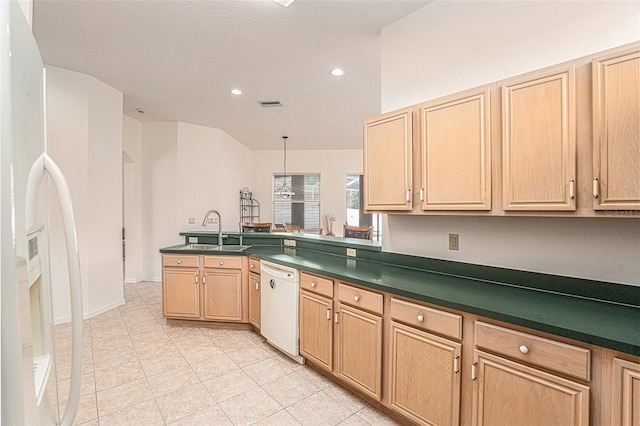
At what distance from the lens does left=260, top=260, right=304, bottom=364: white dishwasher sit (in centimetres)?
263

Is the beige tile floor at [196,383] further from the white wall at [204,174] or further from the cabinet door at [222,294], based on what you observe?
the white wall at [204,174]

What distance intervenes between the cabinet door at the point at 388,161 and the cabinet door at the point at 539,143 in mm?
606

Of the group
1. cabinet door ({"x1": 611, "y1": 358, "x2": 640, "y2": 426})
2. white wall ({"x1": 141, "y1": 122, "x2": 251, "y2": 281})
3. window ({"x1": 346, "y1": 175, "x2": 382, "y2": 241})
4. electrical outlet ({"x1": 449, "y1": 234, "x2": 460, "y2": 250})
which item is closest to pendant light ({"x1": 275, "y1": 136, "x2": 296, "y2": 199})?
window ({"x1": 346, "y1": 175, "x2": 382, "y2": 241})

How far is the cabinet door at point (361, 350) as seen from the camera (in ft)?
6.43

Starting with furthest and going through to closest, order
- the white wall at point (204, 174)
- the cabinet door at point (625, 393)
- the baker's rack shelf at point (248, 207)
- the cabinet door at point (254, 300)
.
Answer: the baker's rack shelf at point (248, 207) < the white wall at point (204, 174) < the cabinet door at point (254, 300) < the cabinet door at point (625, 393)

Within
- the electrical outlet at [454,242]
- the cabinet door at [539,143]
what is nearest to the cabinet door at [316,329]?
the electrical outlet at [454,242]

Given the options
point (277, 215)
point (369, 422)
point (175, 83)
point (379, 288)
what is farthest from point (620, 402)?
point (277, 215)

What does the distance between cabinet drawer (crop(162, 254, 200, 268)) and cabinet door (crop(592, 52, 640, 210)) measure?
338 cm

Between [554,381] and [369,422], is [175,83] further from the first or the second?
[554,381]

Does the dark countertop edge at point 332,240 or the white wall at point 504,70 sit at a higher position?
the white wall at point 504,70

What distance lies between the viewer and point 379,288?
1922 mm

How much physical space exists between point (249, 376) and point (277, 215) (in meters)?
5.81

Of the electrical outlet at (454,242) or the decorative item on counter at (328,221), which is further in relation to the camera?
the decorative item on counter at (328,221)

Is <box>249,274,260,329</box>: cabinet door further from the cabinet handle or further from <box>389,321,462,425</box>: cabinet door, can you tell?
the cabinet handle
